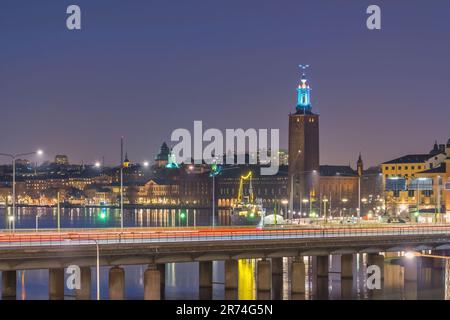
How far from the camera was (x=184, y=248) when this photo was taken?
60000 mm

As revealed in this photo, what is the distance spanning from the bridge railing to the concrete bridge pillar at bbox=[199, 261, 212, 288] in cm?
352

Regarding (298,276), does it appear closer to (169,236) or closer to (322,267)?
(322,267)

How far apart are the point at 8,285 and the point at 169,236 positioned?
9855 mm

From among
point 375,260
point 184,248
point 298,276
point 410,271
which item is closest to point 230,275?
point 298,276

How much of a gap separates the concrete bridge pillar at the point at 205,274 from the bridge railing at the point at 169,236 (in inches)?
139

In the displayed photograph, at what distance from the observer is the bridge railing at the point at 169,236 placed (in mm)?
55934

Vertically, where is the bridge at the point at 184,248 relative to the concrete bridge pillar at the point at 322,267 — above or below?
above

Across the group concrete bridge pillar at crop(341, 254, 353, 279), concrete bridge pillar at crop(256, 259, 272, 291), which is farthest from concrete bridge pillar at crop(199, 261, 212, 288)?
concrete bridge pillar at crop(341, 254, 353, 279)

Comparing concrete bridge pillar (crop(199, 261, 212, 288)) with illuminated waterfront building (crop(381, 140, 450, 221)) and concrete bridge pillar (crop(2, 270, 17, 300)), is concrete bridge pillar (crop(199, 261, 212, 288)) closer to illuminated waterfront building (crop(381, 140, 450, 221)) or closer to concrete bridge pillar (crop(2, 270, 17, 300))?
concrete bridge pillar (crop(2, 270, 17, 300))

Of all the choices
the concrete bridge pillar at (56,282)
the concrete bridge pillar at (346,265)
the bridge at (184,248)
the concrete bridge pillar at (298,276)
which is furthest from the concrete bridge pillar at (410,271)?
the concrete bridge pillar at (56,282)

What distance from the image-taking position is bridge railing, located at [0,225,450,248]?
2202 inches

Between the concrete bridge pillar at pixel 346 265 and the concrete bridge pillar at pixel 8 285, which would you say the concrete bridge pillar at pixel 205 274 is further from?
the concrete bridge pillar at pixel 8 285

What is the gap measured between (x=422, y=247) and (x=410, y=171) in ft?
396
